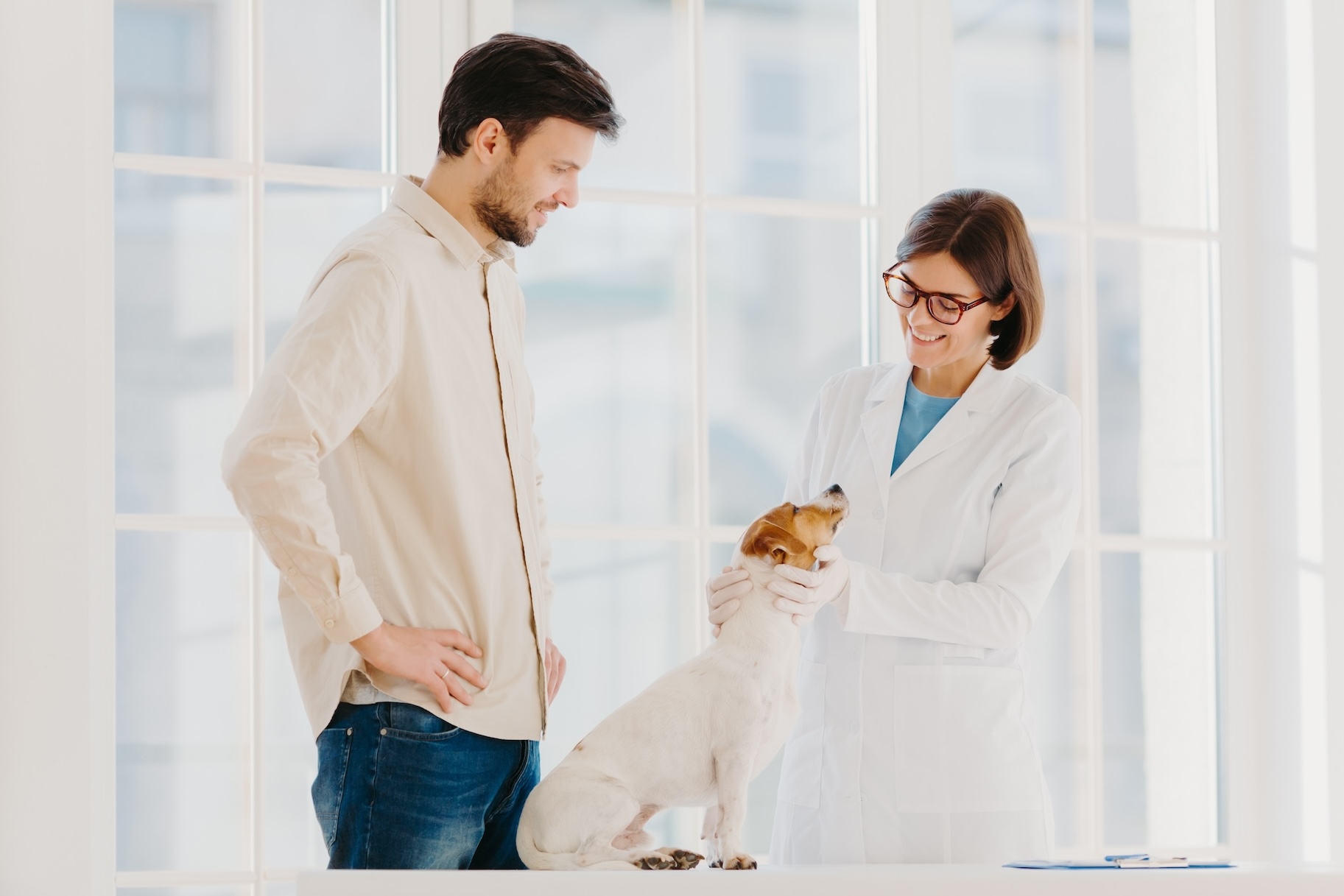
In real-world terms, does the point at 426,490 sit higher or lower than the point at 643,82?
lower

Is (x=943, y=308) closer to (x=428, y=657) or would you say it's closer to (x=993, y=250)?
(x=993, y=250)

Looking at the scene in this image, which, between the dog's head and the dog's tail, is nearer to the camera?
the dog's tail

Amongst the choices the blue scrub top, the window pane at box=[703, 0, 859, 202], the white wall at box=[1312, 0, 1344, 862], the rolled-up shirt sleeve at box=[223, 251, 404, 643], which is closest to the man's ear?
the rolled-up shirt sleeve at box=[223, 251, 404, 643]

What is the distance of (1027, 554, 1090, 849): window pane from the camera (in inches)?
112

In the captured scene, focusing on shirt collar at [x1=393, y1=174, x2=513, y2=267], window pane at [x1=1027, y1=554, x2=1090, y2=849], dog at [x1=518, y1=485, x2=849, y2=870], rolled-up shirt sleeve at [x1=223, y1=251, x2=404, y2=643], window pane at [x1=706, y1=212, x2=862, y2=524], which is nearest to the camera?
rolled-up shirt sleeve at [x1=223, y1=251, x2=404, y2=643]

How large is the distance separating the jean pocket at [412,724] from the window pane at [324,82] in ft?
4.67

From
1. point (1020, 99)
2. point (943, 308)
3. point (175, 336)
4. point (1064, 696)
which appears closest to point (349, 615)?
point (943, 308)

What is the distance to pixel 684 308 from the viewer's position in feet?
8.80

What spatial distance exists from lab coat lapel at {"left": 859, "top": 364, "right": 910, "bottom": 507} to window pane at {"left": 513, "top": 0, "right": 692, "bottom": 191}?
0.93 metres

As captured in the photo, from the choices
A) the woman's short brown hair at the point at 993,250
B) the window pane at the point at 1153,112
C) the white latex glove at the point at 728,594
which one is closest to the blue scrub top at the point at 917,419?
the woman's short brown hair at the point at 993,250

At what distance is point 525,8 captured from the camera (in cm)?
260

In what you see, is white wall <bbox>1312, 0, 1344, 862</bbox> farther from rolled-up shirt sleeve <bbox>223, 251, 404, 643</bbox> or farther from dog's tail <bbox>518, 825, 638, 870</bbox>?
rolled-up shirt sleeve <bbox>223, 251, 404, 643</bbox>

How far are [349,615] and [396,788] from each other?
0.69 feet

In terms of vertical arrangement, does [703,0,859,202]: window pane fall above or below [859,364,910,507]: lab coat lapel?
above
